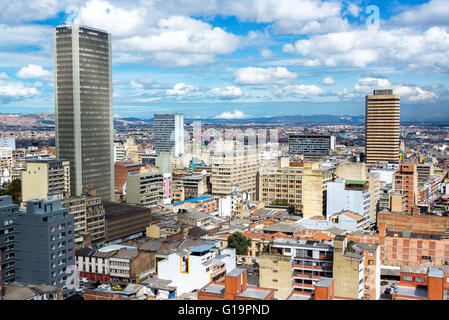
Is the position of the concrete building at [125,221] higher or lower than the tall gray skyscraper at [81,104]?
lower

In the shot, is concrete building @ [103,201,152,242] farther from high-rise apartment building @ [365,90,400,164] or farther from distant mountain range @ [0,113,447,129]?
distant mountain range @ [0,113,447,129]

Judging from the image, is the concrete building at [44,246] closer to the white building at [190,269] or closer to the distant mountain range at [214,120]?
the white building at [190,269]

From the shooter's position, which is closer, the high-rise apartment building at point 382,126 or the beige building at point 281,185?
the beige building at point 281,185

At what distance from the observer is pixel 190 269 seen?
35.6 feet

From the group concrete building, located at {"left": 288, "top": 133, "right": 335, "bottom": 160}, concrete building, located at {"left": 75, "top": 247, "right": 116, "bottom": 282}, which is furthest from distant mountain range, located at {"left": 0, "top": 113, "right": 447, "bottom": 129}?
concrete building, located at {"left": 75, "top": 247, "right": 116, "bottom": 282}

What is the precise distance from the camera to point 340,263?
8969 mm

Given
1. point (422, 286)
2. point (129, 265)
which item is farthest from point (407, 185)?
point (129, 265)

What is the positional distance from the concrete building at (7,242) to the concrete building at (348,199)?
1117 cm

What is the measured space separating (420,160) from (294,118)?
4739 centimetres

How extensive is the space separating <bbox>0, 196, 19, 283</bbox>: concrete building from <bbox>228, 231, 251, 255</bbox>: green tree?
606cm

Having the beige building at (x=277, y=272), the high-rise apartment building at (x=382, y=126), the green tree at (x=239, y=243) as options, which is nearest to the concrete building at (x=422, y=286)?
the beige building at (x=277, y=272)

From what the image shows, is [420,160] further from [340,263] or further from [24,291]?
[24,291]

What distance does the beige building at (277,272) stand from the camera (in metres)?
9.22
